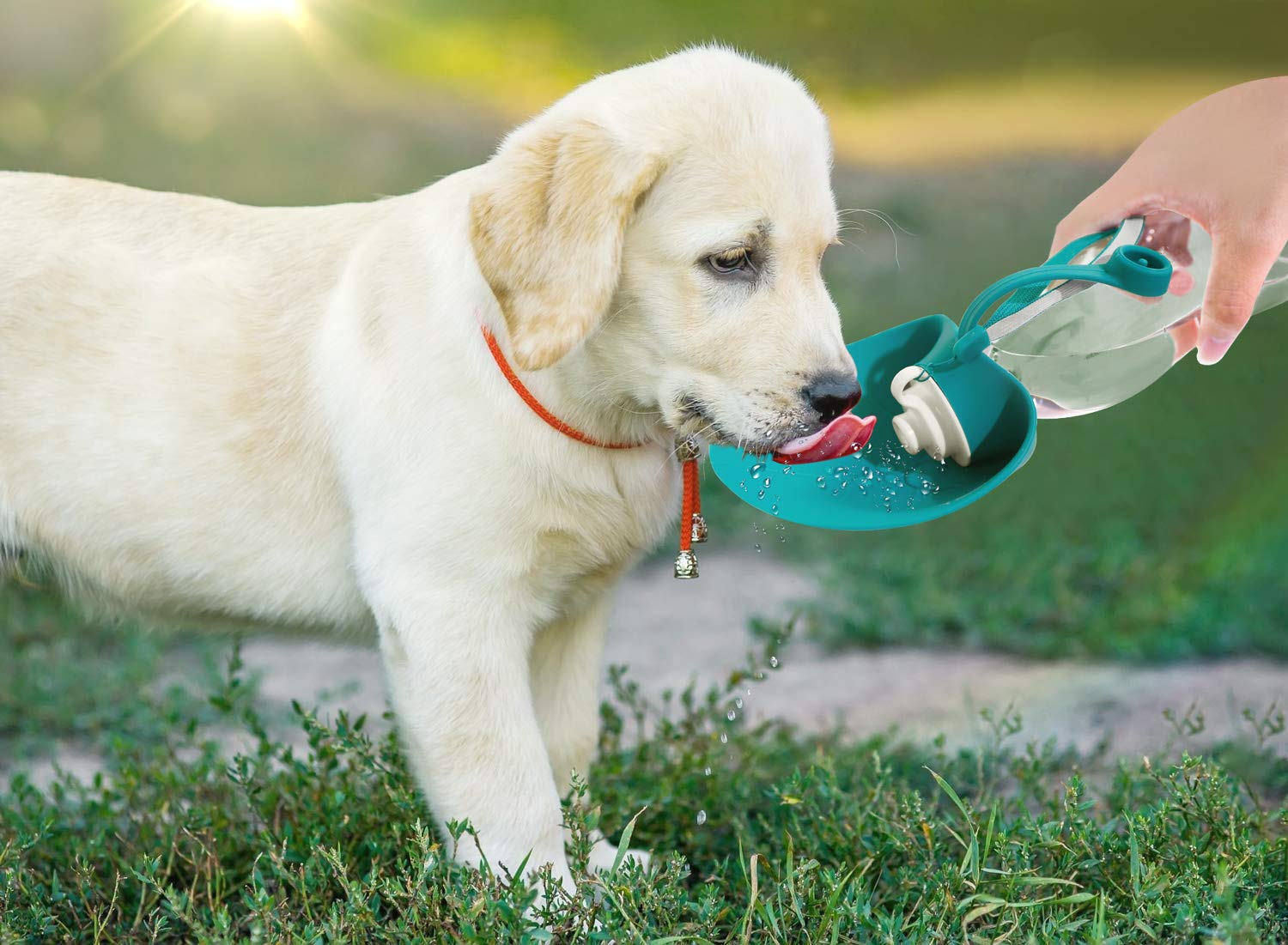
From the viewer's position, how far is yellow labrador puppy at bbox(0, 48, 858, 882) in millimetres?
2217

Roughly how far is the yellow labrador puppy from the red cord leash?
0.5 inches

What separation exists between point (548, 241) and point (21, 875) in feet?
5.26

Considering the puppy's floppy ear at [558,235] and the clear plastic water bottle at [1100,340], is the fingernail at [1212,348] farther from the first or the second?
the puppy's floppy ear at [558,235]

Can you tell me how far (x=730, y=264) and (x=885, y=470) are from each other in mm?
585

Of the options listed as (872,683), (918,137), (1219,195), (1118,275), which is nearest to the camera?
(1118,275)

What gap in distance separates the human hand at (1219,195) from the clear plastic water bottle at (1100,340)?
0.06 m

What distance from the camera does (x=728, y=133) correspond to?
223 cm

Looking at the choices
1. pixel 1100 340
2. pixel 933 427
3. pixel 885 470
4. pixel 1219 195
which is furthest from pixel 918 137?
pixel 933 427

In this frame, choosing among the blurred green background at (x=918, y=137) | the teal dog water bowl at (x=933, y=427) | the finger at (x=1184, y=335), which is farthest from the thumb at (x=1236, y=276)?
the blurred green background at (x=918, y=137)

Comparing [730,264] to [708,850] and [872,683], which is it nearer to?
[708,850]

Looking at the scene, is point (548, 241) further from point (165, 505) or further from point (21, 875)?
point (21, 875)

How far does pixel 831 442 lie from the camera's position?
2.26 metres

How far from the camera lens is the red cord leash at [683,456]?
7.90 ft

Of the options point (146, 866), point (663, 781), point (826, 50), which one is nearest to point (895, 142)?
point (826, 50)
